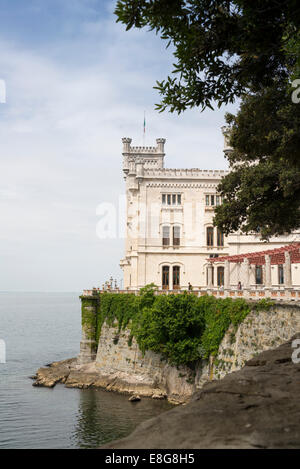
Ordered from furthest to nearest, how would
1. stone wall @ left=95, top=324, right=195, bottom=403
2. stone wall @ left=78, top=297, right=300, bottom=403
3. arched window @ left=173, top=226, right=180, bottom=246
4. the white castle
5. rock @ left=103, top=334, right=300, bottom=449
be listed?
arched window @ left=173, top=226, right=180, bottom=246 → the white castle → stone wall @ left=95, top=324, right=195, bottom=403 → stone wall @ left=78, top=297, right=300, bottom=403 → rock @ left=103, top=334, right=300, bottom=449

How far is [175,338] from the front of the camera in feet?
107

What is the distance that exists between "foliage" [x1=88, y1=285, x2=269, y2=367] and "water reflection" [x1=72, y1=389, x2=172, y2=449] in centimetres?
390

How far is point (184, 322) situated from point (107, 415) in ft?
27.0

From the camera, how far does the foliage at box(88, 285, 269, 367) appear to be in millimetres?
29094

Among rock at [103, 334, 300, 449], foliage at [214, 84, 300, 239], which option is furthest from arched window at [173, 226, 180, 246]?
rock at [103, 334, 300, 449]

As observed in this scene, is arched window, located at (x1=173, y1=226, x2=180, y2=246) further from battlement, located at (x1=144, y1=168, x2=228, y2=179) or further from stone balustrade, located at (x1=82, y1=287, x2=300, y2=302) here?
stone balustrade, located at (x1=82, y1=287, x2=300, y2=302)

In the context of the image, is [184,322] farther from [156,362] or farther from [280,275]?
[280,275]

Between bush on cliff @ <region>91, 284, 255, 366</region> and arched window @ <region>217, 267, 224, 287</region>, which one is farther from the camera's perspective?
arched window @ <region>217, 267, 224, 287</region>

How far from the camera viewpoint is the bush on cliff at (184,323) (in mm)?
29188

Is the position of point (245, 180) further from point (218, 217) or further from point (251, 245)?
point (251, 245)

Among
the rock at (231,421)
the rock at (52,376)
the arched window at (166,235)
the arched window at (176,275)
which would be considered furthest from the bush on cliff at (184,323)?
the rock at (231,421)

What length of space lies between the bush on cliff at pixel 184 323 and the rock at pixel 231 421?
20.4 metres

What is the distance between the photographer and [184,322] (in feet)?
104

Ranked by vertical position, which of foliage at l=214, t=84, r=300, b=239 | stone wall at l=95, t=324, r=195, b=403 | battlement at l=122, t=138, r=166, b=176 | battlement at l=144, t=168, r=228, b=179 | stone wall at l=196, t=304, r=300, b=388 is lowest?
stone wall at l=95, t=324, r=195, b=403
